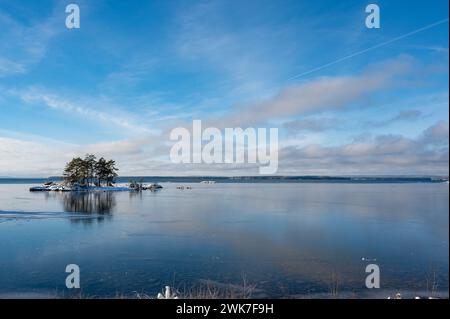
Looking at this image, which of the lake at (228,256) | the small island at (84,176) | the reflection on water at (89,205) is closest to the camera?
the lake at (228,256)

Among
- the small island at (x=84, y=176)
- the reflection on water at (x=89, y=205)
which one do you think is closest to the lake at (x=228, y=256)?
the reflection on water at (x=89, y=205)

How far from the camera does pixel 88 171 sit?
293ft

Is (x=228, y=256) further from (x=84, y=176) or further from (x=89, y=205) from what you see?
(x=84, y=176)

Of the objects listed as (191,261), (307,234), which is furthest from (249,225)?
(191,261)

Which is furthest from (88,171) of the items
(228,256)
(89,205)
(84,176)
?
(228,256)

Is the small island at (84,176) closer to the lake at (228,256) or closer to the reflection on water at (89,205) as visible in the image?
the reflection on water at (89,205)

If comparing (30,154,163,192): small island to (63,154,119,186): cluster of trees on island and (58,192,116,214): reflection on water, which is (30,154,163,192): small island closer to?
(63,154,119,186): cluster of trees on island

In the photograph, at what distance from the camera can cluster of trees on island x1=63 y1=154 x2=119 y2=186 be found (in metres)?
84.4

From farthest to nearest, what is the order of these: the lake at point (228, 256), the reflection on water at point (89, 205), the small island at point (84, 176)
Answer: the small island at point (84, 176)
the reflection on water at point (89, 205)
the lake at point (228, 256)

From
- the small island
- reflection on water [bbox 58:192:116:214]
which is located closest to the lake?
reflection on water [bbox 58:192:116:214]

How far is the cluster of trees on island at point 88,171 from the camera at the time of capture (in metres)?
84.4

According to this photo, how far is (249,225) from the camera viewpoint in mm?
25828

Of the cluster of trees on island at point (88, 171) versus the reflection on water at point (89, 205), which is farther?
the cluster of trees on island at point (88, 171)
